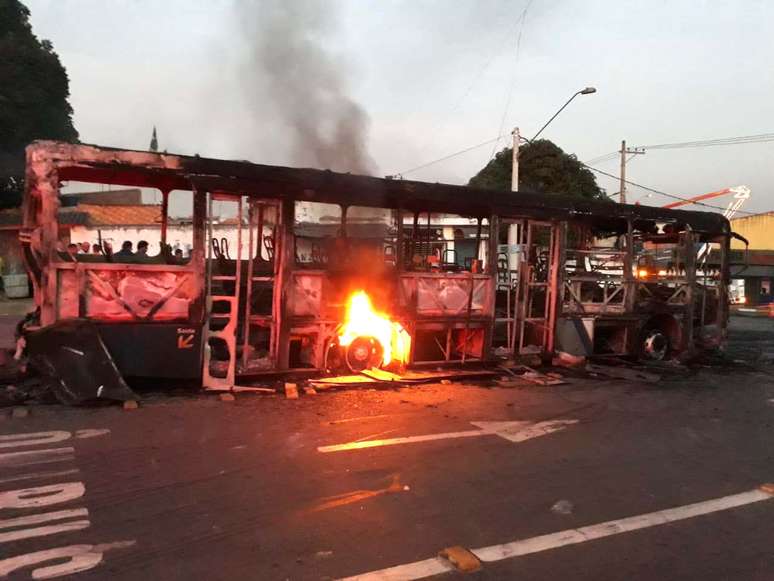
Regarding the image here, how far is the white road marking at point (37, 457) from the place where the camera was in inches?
184

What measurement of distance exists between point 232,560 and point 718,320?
438 inches

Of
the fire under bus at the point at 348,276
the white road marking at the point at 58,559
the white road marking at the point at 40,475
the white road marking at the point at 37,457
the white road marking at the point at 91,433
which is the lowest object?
the white road marking at the point at 58,559

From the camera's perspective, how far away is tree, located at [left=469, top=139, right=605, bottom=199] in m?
32.6

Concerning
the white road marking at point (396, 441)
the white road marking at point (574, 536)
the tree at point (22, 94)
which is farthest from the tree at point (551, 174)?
the white road marking at point (574, 536)

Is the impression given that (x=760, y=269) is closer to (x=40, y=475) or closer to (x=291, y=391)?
(x=291, y=391)

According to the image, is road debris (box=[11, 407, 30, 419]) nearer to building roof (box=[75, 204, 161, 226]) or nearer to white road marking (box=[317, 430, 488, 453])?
white road marking (box=[317, 430, 488, 453])

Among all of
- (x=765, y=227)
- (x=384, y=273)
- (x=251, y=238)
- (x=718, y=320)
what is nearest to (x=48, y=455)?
(x=251, y=238)

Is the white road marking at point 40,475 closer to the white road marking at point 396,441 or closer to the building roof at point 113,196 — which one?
the white road marking at point 396,441

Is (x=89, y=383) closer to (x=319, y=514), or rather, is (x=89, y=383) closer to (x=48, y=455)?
(x=48, y=455)

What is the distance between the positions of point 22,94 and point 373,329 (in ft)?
63.4

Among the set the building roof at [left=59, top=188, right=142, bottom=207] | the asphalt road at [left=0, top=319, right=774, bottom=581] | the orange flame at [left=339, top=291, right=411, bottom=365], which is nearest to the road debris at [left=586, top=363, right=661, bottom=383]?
the asphalt road at [left=0, top=319, right=774, bottom=581]

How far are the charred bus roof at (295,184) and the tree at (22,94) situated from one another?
54.7ft

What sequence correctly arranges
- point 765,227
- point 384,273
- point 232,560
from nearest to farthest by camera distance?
point 232,560
point 384,273
point 765,227

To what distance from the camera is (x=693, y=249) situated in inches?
433
